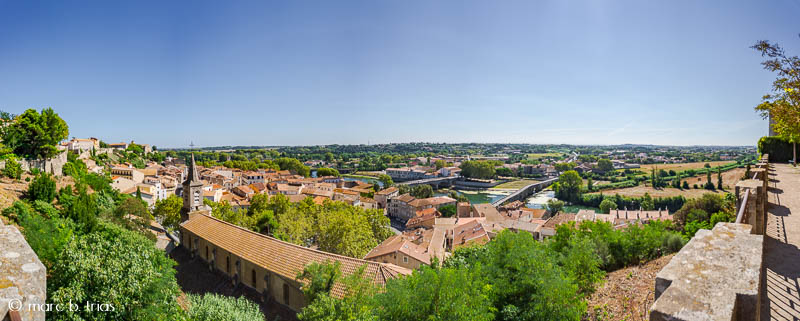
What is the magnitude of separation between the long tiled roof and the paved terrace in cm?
976

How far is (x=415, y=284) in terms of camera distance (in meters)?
8.66

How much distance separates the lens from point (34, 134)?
96.7 ft

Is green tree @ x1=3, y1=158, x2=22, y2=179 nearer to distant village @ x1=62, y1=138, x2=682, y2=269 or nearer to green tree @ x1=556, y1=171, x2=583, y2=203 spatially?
distant village @ x1=62, y1=138, x2=682, y2=269

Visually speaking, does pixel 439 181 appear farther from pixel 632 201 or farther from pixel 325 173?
pixel 632 201

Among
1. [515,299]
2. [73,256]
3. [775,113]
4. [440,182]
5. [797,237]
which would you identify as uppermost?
[775,113]

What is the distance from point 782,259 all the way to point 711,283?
5460mm

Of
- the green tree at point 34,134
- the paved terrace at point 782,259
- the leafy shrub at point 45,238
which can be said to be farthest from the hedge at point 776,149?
the green tree at point 34,134

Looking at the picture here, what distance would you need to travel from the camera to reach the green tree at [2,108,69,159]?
27.8 metres

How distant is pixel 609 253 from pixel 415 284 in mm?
7552

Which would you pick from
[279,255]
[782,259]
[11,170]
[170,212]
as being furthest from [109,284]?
[170,212]

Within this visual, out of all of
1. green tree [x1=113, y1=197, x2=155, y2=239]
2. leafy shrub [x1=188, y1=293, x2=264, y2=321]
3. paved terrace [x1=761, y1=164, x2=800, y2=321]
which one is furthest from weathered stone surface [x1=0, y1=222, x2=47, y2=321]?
green tree [x1=113, y1=197, x2=155, y2=239]

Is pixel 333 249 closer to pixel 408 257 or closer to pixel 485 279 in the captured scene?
pixel 408 257

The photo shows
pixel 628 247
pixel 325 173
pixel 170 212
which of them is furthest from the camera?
pixel 325 173

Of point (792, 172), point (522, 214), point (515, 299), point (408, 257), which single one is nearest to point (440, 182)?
point (522, 214)
